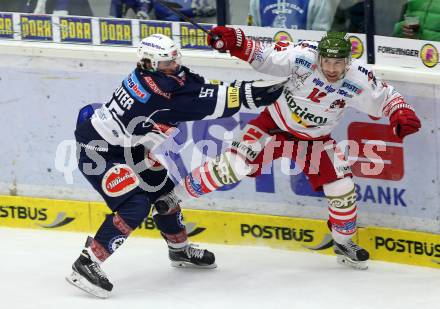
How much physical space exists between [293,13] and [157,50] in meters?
0.99

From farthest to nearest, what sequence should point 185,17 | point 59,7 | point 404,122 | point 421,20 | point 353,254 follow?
point 59,7
point 185,17
point 353,254
point 421,20
point 404,122

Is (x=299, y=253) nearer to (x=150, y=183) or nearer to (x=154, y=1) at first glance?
(x=150, y=183)

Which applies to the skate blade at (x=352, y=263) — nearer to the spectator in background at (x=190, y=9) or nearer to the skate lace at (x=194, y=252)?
the skate lace at (x=194, y=252)

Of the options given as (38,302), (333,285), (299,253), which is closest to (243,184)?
(299,253)

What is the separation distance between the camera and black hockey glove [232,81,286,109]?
596cm

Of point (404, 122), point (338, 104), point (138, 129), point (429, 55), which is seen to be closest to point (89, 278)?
point (138, 129)

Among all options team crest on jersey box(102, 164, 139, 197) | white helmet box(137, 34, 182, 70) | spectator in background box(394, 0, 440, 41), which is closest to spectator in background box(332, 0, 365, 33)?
spectator in background box(394, 0, 440, 41)

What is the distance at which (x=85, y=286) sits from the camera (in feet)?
20.3

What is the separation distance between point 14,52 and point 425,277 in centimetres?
284

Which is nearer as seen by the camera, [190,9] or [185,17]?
[185,17]

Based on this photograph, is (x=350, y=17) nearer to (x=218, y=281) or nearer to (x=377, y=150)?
(x=377, y=150)

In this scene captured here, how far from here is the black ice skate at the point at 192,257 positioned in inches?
262

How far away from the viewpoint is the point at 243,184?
274 inches

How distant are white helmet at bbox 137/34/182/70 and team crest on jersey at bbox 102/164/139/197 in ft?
1.91
